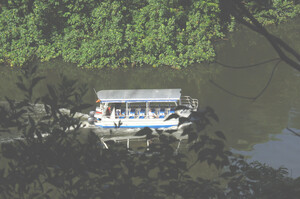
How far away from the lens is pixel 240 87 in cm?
2395

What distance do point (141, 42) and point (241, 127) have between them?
11285mm

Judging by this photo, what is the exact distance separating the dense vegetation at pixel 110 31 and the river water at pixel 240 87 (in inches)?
36.1

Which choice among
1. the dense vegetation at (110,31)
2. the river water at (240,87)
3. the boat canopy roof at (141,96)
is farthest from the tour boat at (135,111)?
the dense vegetation at (110,31)

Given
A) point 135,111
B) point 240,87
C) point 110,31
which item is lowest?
point 135,111

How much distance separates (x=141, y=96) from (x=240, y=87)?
24.7 ft

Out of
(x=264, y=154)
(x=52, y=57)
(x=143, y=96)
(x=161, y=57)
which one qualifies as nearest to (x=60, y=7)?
(x=52, y=57)

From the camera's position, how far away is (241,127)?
1938 cm

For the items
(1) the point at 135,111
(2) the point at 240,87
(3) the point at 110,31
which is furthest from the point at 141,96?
(3) the point at 110,31

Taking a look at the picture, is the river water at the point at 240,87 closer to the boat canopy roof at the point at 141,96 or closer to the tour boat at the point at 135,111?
the boat canopy roof at the point at 141,96

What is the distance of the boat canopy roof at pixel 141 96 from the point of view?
1891cm

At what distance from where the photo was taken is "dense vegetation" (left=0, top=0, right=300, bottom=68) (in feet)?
89.8

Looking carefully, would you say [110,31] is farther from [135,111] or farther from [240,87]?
[240,87]

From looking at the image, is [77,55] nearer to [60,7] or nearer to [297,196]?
[60,7]

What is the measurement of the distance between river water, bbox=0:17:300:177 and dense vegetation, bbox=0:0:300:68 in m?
0.92
